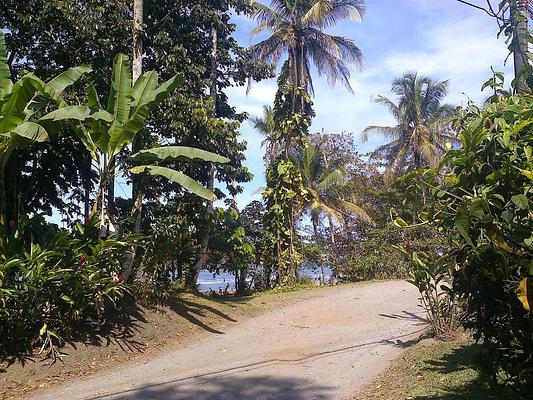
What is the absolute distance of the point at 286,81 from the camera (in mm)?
22734

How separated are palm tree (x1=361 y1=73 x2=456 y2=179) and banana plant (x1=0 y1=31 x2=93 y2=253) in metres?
25.3

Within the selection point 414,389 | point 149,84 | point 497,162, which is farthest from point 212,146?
point 497,162

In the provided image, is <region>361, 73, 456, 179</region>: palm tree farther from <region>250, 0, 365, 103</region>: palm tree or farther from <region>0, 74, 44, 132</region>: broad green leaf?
<region>0, 74, 44, 132</region>: broad green leaf

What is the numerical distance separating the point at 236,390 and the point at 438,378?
2836 millimetres

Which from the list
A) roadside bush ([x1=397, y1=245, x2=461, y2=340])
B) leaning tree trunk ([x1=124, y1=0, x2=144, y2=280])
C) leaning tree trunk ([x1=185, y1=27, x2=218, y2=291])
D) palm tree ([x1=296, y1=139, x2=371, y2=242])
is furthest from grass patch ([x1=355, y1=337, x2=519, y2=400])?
palm tree ([x1=296, y1=139, x2=371, y2=242])

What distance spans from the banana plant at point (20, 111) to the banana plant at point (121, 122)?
0.37 m

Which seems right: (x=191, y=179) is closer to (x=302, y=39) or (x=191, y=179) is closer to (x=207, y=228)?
(x=207, y=228)

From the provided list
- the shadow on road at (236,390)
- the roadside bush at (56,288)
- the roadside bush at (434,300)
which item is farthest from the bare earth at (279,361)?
the roadside bush at (56,288)

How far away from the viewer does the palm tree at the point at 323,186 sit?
25.2 meters

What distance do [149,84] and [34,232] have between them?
3.80m

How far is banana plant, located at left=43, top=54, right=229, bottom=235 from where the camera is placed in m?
9.20

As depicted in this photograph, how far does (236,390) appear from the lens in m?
7.13

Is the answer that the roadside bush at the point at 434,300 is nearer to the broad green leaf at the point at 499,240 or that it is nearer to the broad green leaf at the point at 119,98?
the broad green leaf at the point at 119,98

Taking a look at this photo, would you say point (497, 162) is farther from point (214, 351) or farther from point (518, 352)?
point (214, 351)
